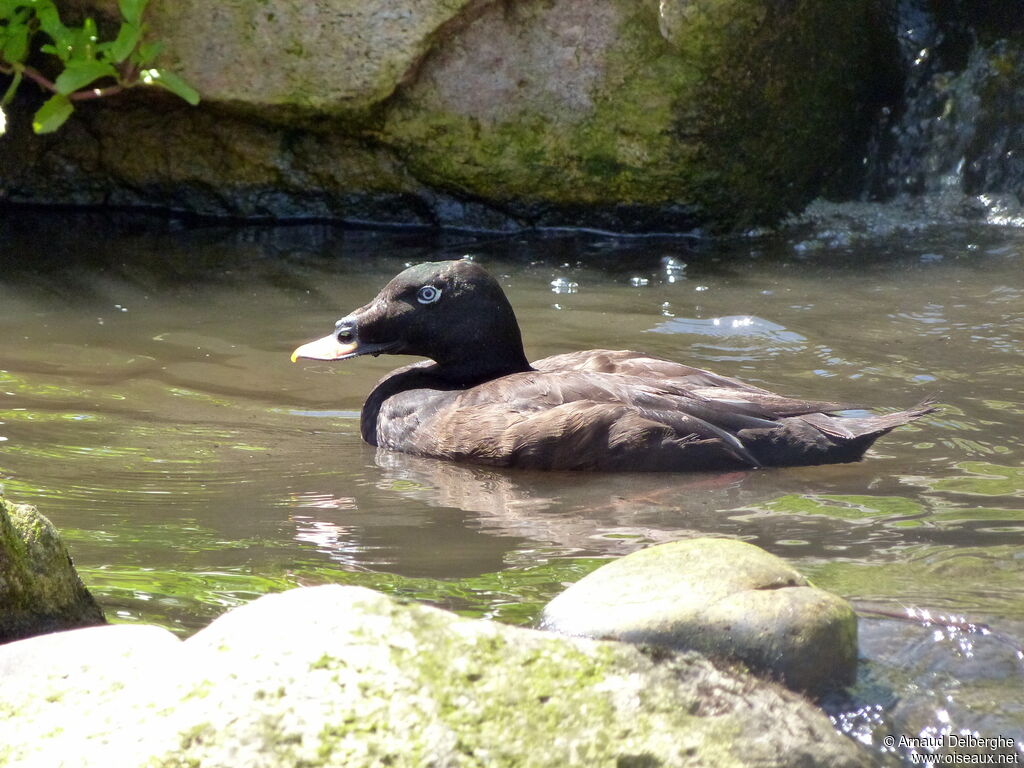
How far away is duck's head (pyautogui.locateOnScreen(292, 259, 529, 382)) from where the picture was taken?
19.7 feet

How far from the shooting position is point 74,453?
514 centimetres

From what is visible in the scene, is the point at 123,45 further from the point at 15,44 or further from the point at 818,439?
the point at 818,439

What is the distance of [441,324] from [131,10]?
3.50 meters

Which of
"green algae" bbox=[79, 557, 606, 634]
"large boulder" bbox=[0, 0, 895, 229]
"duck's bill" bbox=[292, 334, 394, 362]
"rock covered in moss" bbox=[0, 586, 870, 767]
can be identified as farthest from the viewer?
"large boulder" bbox=[0, 0, 895, 229]

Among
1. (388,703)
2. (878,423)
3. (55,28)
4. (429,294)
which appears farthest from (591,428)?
(55,28)

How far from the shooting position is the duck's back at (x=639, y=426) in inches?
205

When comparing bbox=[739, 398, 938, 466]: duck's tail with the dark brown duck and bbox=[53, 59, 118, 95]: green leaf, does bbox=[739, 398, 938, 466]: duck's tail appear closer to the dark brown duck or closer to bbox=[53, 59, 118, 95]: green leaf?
the dark brown duck

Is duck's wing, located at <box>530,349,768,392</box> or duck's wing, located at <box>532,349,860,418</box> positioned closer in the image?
duck's wing, located at <box>532,349,860,418</box>

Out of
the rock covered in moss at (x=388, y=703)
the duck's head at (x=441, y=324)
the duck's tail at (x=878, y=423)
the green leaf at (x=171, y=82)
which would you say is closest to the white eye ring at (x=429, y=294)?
the duck's head at (x=441, y=324)

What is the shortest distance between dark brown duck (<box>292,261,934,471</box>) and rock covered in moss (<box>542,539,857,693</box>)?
186 cm

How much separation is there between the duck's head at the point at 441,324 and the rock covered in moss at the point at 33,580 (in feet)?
9.05

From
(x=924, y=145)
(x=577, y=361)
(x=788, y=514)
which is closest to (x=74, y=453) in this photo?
(x=577, y=361)

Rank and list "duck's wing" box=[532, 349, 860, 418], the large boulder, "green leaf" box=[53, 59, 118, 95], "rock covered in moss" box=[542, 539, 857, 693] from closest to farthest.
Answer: "rock covered in moss" box=[542, 539, 857, 693] < "duck's wing" box=[532, 349, 860, 418] < "green leaf" box=[53, 59, 118, 95] < the large boulder

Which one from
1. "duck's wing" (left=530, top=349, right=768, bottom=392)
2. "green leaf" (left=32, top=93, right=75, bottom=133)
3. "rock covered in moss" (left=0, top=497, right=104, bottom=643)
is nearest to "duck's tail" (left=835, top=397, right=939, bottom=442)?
"duck's wing" (left=530, top=349, right=768, bottom=392)
